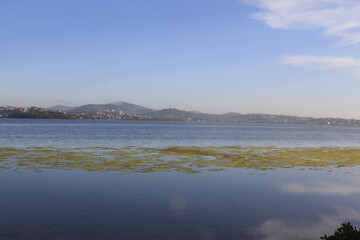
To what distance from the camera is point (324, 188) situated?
22.4 meters

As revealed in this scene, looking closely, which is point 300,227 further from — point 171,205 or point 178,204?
point 171,205

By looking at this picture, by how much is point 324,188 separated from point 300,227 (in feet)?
29.5

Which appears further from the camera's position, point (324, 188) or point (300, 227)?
point (324, 188)

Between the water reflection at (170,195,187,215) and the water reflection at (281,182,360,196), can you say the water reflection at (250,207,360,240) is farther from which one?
the water reflection at (281,182,360,196)

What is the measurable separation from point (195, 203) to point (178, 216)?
267 cm

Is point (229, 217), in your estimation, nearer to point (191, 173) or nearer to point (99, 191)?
point (99, 191)

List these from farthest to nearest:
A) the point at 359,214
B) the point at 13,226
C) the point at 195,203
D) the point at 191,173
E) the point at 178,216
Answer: the point at 191,173
the point at 195,203
the point at 359,214
the point at 178,216
the point at 13,226

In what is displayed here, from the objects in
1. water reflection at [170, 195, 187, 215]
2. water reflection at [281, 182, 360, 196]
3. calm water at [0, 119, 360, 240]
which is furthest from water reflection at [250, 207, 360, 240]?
water reflection at [281, 182, 360, 196]

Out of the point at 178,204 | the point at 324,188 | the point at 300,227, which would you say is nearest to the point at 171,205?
the point at 178,204

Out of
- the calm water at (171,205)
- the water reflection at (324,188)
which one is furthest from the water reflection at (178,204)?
the water reflection at (324,188)

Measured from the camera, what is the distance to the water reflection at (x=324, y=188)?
21219 mm

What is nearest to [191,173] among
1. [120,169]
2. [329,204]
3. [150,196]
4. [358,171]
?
[120,169]

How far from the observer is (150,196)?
18906 millimetres

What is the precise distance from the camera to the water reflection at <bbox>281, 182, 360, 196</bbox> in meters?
21.2
